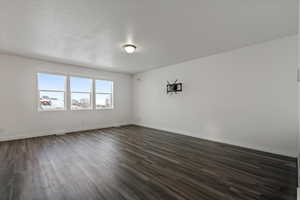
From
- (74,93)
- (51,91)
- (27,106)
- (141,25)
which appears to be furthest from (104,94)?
(141,25)

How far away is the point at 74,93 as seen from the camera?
536cm

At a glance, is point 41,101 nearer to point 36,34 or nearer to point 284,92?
point 36,34

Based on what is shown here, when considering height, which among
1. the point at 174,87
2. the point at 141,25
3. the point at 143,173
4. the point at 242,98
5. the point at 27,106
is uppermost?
the point at 141,25

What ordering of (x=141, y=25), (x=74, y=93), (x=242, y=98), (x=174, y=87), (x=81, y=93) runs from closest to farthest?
(x=141, y=25), (x=242, y=98), (x=174, y=87), (x=74, y=93), (x=81, y=93)

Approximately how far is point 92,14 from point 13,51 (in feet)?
11.0

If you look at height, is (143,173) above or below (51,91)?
below

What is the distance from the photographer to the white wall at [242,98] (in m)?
2.96

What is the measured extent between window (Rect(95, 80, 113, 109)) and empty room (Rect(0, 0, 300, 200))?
60cm

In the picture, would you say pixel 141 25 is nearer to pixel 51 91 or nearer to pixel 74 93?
pixel 74 93

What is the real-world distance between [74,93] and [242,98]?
577cm

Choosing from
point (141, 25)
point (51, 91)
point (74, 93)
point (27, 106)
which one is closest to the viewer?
point (141, 25)

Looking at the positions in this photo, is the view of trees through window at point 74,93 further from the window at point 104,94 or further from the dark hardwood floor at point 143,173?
the dark hardwood floor at point 143,173

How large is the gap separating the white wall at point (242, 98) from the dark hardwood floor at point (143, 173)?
0.48m

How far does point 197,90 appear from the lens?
4527 millimetres
